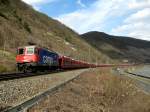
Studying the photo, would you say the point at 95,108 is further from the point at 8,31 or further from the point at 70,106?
the point at 8,31

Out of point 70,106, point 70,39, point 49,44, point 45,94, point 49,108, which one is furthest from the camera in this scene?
point 70,39

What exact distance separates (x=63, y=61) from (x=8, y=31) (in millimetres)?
11016

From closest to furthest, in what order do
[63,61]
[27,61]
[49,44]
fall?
[27,61] < [63,61] < [49,44]

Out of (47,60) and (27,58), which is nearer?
(27,58)

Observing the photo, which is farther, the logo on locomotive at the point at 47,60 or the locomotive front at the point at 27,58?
the logo on locomotive at the point at 47,60

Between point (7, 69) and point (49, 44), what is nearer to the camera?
point (7, 69)

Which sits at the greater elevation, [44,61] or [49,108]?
[44,61]

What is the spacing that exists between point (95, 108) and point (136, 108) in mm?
3067

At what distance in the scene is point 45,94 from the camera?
14.1 meters

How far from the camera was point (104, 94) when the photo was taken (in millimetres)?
19031

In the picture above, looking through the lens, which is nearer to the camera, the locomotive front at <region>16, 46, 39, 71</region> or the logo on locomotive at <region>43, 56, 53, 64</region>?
the locomotive front at <region>16, 46, 39, 71</region>

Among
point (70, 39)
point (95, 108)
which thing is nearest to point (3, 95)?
point (95, 108)

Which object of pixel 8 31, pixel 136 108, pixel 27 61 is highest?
pixel 8 31

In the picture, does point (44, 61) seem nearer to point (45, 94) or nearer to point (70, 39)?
point (45, 94)
